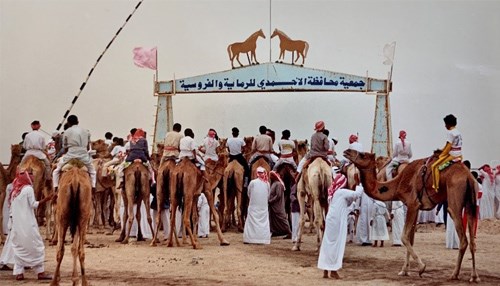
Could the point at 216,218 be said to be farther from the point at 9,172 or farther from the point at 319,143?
the point at 9,172

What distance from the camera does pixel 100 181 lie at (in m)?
18.4

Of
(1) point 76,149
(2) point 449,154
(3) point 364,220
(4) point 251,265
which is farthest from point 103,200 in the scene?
(2) point 449,154

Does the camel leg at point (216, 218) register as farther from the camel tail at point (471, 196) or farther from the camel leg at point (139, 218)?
the camel tail at point (471, 196)

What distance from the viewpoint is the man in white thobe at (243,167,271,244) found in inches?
633

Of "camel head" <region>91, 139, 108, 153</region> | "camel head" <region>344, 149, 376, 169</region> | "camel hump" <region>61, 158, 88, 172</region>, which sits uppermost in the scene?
"camel head" <region>91, 139, 108, 153</region>

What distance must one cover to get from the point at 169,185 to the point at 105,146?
19.9 feet

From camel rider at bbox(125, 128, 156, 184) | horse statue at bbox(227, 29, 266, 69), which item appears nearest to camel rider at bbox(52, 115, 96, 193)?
camel rider at bbox(125, 128, 156, 184)

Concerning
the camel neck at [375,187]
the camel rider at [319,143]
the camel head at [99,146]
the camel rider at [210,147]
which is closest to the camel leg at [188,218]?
the camel rider at [319,143]

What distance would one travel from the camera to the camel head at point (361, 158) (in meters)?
11.2

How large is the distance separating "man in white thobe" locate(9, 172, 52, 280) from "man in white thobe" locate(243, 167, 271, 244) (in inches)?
237

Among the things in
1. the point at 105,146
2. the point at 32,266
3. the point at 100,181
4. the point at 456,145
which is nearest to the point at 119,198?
the point at 100,181

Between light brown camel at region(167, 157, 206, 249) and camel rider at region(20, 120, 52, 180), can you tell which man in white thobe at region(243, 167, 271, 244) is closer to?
light brown camel at region(167, 157, 206, 249)

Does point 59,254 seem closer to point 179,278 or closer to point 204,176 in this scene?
point 179,278

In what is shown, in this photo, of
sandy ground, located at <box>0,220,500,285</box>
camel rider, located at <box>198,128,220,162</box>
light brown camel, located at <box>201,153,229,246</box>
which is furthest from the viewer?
camel rider, located at <box>198,128,220,162</box>
